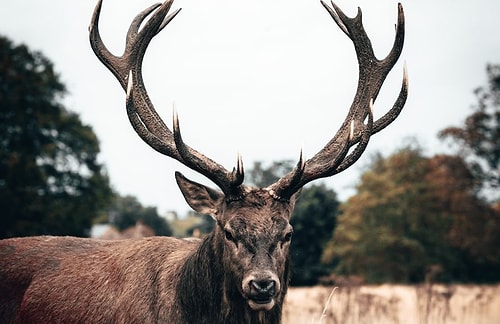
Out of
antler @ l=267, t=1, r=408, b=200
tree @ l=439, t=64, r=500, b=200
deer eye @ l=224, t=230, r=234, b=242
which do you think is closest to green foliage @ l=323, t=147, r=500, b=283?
tree @ l=439, t=64, r=500, b=200

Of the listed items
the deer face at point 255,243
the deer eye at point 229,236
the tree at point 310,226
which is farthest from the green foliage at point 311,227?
the deer eye at point 229,236

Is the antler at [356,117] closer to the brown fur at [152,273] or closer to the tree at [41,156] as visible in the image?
the brown fur at [152,273]

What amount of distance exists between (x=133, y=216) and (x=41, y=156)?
103 feet

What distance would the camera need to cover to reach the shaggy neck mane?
20.6ft

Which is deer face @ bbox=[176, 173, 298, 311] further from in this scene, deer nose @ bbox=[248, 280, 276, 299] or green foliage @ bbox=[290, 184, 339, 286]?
green foliage @ bbox=[290, 184, 339, 286]

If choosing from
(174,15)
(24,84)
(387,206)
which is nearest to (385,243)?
(387,206)

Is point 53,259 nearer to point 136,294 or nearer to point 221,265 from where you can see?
point 136,294

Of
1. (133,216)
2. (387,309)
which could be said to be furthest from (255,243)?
(133,216)

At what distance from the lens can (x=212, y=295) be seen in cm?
643

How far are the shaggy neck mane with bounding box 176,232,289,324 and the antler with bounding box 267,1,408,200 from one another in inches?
31.0

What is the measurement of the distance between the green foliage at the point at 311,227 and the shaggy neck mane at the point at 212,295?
21639mm

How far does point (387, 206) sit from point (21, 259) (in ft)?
178

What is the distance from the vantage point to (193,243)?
732 centimetres

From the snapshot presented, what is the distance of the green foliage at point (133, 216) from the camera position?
60.8 metres
